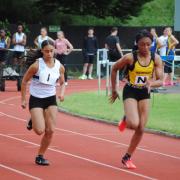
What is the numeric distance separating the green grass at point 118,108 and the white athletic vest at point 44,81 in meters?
4.77

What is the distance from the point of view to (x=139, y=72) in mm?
11641

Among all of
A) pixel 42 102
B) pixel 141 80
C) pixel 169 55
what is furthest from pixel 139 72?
pixel 169 55

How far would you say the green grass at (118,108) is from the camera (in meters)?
17.5

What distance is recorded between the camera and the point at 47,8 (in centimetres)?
3778

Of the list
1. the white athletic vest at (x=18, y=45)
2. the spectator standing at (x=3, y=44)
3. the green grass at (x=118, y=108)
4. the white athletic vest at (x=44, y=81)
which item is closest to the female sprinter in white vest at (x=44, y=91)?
the white athletic vest at (x=44, y=81)

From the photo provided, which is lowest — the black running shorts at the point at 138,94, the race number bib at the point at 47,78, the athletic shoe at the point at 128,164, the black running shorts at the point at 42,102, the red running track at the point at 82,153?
the red running track at the point at 82,153

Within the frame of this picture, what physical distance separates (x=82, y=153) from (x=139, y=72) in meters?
2.29

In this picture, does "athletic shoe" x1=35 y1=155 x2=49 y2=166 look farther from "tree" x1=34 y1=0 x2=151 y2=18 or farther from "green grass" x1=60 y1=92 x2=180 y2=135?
"tree" x1=34 y1=0 x2=151 y2=18

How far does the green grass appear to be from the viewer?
1748 centimetres

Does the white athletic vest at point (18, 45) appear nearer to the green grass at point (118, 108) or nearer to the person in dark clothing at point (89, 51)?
the person in dark clothing at point (89, 51)

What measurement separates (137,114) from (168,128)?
16.9ft

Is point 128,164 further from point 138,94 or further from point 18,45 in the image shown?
point 18,45

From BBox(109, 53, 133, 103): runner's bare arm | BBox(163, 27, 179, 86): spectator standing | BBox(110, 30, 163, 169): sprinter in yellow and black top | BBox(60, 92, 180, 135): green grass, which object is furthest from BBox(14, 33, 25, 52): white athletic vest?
BBox(110, 30, 163, 169): sprinter in yellow and black top

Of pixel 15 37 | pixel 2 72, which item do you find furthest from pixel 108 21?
pixel 2 72
